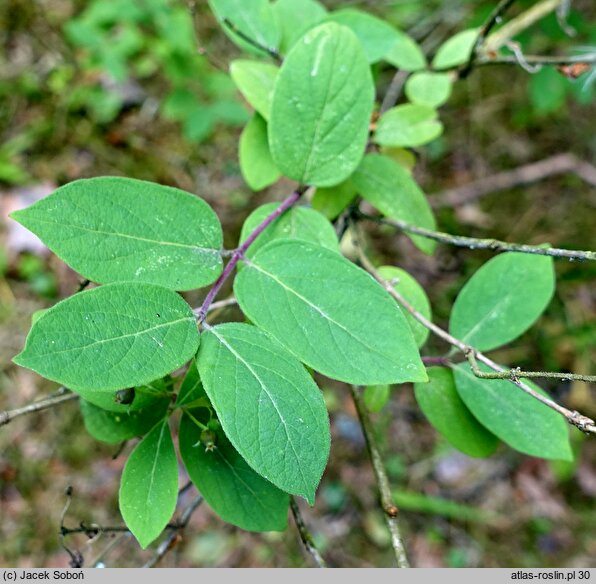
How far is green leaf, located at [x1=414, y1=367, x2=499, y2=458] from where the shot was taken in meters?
1.02

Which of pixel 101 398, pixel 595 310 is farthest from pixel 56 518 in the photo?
pixel 595 310

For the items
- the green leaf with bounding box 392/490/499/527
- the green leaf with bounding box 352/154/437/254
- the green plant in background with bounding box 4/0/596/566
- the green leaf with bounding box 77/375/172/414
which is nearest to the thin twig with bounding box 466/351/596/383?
the green plant in background with bounding box 4/0/596/566

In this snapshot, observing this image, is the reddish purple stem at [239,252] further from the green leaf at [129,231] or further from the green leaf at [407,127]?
the green leaf at [407,127]

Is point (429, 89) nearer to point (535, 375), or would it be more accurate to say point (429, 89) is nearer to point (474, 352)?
point (474, 352)

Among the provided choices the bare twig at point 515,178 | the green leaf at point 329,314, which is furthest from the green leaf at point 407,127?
the bare twig at point 515,178

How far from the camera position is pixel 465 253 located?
8.45 feet

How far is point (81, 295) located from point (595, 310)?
267 cm

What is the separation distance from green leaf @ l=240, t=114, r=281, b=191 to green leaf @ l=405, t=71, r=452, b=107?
0.43 metres

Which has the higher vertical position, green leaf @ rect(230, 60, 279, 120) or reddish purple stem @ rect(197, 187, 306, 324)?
green leaf @ rect(230, 60, 279, 120)

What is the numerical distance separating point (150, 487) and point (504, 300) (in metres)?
0.71

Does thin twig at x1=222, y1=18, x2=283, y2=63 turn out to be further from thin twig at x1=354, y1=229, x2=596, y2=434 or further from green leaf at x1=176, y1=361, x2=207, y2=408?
green leaf at x1=176, y1=361, x2=207, y2=408

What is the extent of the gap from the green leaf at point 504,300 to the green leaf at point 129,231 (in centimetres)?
52

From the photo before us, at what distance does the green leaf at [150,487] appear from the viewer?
0.80 m

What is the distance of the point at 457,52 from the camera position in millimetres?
1389
